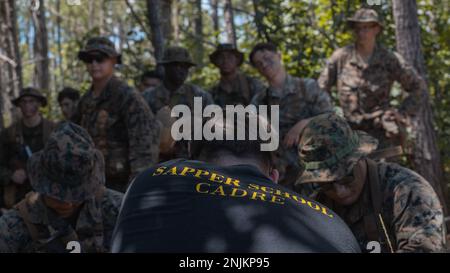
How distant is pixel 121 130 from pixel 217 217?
4.15m

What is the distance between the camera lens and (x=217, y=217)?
208 cm

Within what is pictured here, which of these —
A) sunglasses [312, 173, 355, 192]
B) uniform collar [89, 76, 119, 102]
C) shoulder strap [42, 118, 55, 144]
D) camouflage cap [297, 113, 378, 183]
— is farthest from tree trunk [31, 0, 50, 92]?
sunglasses [312, 173, 355, 192]

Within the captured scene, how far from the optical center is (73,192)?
381 centimetres

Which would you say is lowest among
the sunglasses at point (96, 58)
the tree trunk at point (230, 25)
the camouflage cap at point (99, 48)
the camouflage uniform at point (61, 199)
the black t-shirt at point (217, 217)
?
the camouflage uniform at point (61, 199)

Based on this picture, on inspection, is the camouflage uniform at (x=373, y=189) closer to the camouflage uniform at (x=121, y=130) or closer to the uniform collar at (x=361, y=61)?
the camouflage uniform at (x=121, y=130)

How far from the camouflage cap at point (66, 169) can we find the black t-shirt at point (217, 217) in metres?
1.57

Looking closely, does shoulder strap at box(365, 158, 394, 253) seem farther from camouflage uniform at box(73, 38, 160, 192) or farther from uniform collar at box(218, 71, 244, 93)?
uniform collar at box(218, 71, 244, 93)

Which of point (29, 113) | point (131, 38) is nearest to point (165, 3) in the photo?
point (131, 38)

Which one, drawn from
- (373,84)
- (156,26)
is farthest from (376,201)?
(156,26)

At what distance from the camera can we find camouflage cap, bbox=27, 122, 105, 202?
3795 mm

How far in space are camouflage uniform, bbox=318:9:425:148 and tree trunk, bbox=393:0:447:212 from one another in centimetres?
98

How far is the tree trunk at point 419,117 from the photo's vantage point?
831 centimetres

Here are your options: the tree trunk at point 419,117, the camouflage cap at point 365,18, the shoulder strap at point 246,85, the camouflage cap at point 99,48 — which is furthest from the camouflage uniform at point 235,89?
the tree trunk at point 419,117
